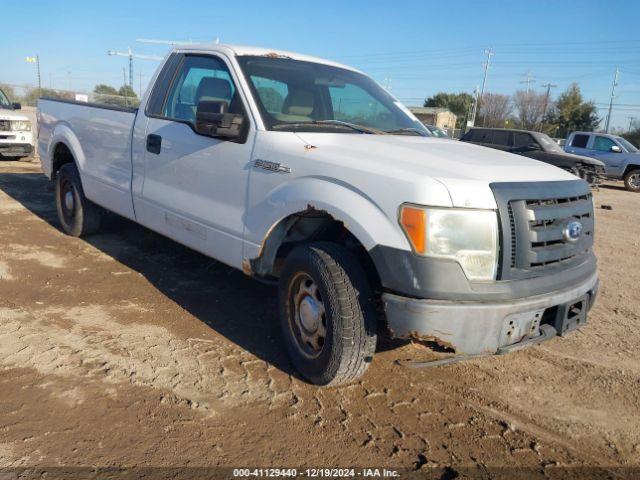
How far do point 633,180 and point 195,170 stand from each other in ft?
61.5

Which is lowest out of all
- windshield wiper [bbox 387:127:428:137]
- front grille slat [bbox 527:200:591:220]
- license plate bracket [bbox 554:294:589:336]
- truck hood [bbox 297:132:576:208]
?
license plate bracket [bbox 554:294:589:336]

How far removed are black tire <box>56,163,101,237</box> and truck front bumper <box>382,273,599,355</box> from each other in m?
4.41

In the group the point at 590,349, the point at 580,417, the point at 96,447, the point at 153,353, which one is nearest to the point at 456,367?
the point at 580,417

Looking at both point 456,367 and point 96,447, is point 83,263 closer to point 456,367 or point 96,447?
point 96,447

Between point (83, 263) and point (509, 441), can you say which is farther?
point (83, 263)

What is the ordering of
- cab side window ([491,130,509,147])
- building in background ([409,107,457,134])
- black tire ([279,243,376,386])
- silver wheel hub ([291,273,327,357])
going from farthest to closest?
building in background ([409,107,457,134]), cab side window ([491,130,509,147]), silver wheel hub ([291,273,327,357]), black tire ([279,243,376,386])

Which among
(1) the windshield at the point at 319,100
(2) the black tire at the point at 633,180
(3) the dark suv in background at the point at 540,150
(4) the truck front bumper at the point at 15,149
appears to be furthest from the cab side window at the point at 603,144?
(4) the truck front bumper at the point at 15,149

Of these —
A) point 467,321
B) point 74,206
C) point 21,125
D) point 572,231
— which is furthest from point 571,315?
point 21,125

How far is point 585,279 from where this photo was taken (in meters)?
3.22

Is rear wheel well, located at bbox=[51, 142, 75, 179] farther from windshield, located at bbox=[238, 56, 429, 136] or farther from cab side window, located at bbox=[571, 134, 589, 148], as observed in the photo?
cab side window, located at bbox=[571, 134, 589, 148]

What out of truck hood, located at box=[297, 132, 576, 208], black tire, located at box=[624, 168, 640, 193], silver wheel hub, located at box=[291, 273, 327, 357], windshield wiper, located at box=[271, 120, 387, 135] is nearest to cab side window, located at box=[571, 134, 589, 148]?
black tire, located at box=[624, 168, 640, 193]

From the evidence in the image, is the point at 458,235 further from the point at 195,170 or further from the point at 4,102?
the point at 4,102

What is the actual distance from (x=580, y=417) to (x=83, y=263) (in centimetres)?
452

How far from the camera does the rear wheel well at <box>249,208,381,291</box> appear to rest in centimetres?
331
